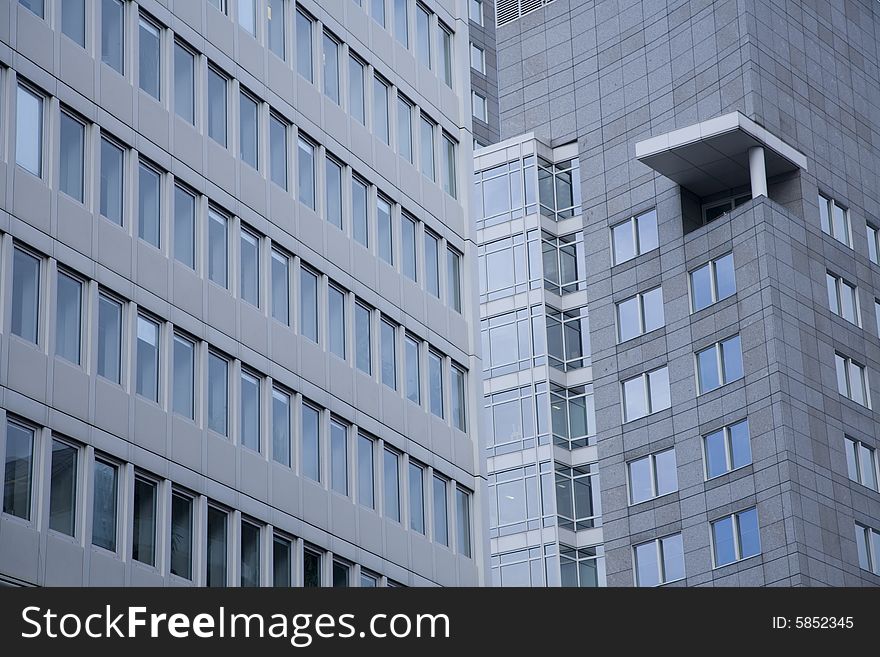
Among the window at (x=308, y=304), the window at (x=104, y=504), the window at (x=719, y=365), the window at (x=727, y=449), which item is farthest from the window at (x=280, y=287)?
the window at (x=719, y=365)

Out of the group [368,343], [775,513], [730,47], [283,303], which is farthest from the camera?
[730,47]

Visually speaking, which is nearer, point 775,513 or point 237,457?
point 237,457

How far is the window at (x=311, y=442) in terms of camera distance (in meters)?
41.4

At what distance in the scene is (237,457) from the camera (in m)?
38.7

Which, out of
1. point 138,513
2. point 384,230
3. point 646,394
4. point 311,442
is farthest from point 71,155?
point 646,394

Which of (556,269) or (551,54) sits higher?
(551,54)

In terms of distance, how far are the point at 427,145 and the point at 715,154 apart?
68.8 ft

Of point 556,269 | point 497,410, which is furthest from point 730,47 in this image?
point 497,410

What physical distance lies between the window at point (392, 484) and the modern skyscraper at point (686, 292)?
825 inches

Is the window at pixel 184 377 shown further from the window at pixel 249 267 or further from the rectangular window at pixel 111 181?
the rectangular window at pixel 111 181

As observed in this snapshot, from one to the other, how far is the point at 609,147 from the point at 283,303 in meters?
34.5

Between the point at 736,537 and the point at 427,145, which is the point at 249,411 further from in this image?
the point at 736,537
